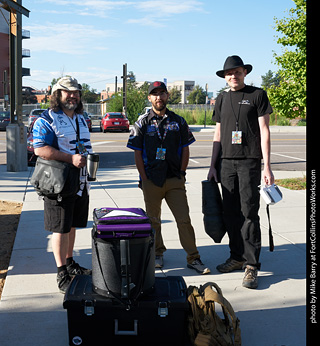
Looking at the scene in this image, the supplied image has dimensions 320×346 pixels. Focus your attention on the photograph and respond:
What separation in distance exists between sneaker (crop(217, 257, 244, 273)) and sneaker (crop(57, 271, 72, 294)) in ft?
4.94

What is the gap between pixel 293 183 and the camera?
1068 cm

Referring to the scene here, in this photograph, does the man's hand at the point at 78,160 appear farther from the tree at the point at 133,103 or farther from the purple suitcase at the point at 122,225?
the tree at the point at 133,103

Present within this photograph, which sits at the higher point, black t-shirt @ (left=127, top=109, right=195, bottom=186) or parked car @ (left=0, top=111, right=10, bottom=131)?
parked car @ (left=0, top=111, right=10, bottom=131)

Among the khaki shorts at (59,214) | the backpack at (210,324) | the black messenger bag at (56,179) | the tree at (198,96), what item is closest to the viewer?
the backpack at (210,324)

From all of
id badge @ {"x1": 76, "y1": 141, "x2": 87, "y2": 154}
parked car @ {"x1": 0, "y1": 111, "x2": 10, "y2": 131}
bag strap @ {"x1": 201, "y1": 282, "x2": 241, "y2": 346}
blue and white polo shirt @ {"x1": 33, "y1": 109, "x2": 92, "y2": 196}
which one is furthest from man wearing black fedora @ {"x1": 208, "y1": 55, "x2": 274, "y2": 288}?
parked car @ {"x1": 0, "y1": 111, "x2": 10, "y2": 131}

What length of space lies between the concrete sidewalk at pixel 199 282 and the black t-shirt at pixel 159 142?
99cm

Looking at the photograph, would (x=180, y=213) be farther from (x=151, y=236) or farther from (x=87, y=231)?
(x=87, y=231)

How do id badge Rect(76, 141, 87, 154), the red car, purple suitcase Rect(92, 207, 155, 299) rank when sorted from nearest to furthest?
purple suitcase Rect(92, 207, 155, 299) → id badge Rect(76, 141, 87, 154) → the red car

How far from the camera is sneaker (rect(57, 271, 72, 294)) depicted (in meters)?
4.34

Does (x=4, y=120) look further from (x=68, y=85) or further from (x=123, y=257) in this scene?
(x=123, y=257)

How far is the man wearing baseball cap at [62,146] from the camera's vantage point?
4273mm

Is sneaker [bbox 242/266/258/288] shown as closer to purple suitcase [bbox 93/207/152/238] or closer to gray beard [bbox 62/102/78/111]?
purple suitcase [bbox 93/207/152/238]

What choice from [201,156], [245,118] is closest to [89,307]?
[245,118]

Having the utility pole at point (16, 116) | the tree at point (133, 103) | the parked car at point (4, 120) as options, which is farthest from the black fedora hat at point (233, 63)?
the tree at point (133, 103)
